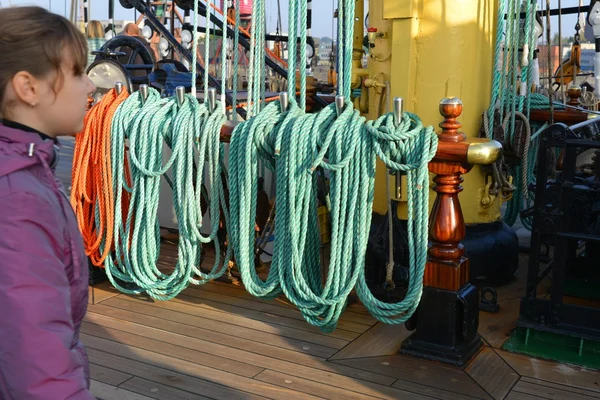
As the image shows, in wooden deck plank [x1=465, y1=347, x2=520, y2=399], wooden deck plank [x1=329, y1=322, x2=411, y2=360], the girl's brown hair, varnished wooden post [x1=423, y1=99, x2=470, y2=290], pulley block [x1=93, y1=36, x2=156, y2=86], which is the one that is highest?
pulley block [x1=93, y1=36, x2=156, y2=86]

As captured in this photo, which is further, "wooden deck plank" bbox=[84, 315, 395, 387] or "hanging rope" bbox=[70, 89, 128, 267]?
"hanging rope" bbox=[70, 89, 128, 267]

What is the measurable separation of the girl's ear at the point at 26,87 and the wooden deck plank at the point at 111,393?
1507 mm

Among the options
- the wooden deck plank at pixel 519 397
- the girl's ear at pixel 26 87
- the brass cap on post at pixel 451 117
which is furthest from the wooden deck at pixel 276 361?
the girl's ear at pixel 26 87

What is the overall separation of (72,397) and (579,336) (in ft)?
7.09

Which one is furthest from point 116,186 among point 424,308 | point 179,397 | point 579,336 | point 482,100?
point 579,336

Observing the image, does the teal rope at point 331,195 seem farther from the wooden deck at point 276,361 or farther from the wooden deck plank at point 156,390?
the wooden deck plank at point 156,390

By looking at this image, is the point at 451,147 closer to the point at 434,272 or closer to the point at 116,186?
the point at 434,272

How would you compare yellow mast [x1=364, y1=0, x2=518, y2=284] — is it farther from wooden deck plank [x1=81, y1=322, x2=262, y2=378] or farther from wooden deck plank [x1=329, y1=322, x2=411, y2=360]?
wooden deck plank [x1=81, y1=322, x2=262, y2=378]

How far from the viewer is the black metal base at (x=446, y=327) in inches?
108

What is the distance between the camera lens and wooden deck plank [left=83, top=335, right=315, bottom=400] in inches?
97.9

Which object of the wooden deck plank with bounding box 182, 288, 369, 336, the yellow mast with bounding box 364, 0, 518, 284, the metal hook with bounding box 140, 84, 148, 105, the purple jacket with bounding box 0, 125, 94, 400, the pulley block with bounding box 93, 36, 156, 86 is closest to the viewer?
the purple jacket with bounding box 0, 125, 94, 400

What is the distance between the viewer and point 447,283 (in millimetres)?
2758

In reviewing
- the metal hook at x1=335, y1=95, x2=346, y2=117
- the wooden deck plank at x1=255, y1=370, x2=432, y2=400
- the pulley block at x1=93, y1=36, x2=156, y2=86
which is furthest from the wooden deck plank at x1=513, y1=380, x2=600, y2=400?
the pulley block at x1=93, y1=36, x2=156, y2=86

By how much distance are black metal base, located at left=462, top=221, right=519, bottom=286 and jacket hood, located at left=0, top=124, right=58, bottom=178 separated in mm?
2624
